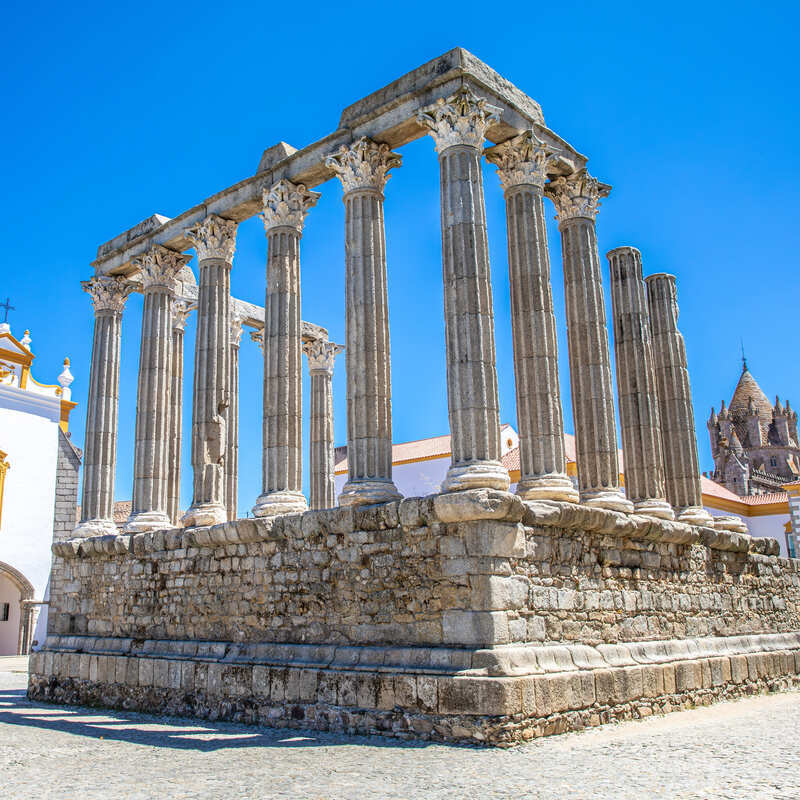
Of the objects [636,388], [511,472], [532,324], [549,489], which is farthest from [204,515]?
[511,472]

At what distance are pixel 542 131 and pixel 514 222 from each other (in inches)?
63.7

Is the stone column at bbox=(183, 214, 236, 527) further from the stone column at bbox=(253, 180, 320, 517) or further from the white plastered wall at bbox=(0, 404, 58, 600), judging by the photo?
the white plastered wall at bbox=(0, 404, 58, 600)

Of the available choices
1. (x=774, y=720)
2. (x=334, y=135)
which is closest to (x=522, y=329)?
(x=334, y=135)

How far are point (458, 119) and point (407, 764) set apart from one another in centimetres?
793

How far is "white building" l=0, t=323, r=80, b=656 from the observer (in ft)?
86.5

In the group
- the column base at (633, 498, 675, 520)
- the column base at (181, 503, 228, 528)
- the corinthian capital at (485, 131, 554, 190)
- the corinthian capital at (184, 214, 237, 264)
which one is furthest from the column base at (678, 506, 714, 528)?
the corinthian capital at (184, 214, 237, 264)

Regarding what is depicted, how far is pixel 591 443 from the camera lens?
42.2 ft

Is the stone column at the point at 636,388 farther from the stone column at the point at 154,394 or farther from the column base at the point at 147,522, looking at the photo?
the stone column at the point at 154,394

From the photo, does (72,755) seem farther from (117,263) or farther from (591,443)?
(117,263)

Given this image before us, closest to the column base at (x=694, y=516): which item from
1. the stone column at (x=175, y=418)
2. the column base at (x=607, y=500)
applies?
the column base at (x=607, y=500)

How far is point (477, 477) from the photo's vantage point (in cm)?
1027

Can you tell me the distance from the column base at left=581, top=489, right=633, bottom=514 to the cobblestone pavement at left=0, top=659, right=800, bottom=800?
286 cm

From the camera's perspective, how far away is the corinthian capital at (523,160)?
12734 millimetres

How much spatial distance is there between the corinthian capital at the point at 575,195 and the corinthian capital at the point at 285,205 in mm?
3846
